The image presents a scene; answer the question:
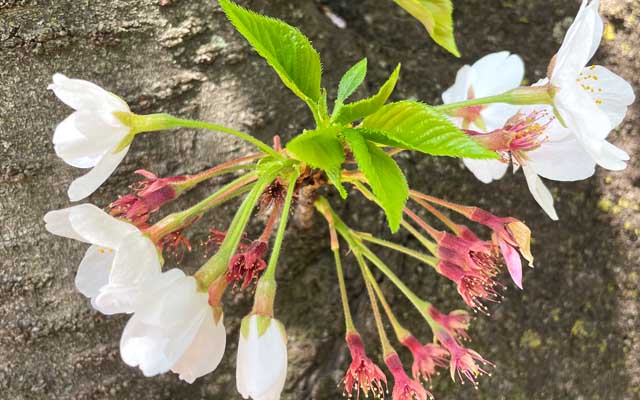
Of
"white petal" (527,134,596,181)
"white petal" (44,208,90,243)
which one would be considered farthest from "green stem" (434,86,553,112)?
"white petal" (44,208,90,243)

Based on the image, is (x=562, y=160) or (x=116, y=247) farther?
(x=562, y=160)

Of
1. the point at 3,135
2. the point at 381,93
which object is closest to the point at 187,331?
the point at 381,93

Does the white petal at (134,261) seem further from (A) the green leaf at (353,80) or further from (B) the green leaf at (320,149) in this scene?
(A) the green leaf at (353,80)

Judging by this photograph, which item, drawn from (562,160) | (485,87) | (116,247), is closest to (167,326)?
(116,247)

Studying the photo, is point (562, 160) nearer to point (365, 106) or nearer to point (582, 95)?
point (582, 95)

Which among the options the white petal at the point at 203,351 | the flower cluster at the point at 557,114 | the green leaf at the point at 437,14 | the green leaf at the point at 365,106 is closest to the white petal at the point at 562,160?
the flower cluster at the point at 557,114

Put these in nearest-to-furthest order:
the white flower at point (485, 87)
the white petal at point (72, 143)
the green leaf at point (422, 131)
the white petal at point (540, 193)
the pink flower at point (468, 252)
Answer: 1. the green leaf at point (422, 131)
2. the white petal at point (72, 143)
3. the white petal at point (540, 193)
4. the pink flower at point (468, 252)
5. the white flower at point (485, 87)
